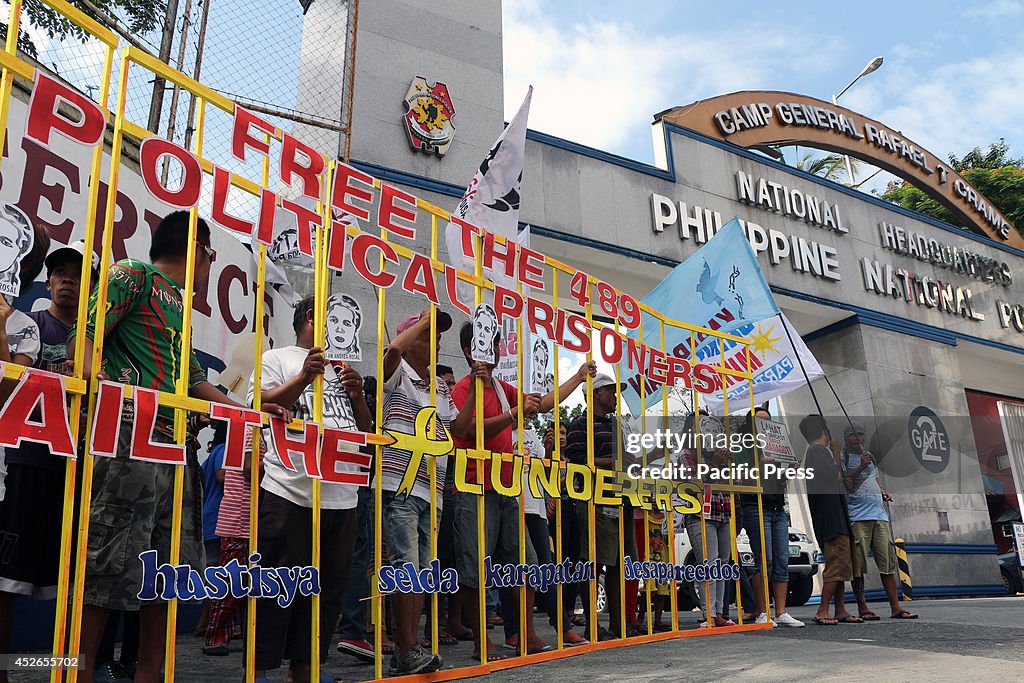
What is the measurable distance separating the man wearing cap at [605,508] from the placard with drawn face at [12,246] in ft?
11.2

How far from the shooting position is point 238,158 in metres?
3.52

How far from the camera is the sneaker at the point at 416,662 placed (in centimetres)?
374

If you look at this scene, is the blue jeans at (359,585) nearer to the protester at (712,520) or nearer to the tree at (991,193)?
the protester at (712,520)

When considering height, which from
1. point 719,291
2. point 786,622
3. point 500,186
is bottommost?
point 786,622

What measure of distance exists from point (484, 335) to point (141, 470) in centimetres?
193

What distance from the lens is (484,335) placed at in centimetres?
436

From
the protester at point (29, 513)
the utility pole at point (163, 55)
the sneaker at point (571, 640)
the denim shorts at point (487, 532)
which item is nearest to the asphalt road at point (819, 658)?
the sneaker at point (571, 640)

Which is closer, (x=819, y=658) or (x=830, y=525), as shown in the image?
(x=819, y=658)

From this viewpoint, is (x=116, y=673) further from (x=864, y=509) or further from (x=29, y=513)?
(x=864, y=509)

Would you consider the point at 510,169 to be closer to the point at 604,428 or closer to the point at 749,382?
the point at 604,428

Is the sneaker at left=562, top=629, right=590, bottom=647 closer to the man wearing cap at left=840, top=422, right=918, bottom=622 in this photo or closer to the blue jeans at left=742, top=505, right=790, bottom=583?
the blue jeans at left=742, top=505, right=790, bottom=583

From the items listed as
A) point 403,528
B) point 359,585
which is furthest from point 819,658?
point 359,585

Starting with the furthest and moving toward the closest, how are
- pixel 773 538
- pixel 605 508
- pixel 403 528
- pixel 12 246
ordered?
pixel 773 538
pixel 605 508
pixel 403 528
pixel 12 246

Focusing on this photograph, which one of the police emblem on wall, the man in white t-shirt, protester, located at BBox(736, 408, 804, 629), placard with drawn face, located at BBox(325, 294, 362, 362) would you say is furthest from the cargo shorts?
the police emblem on wall
